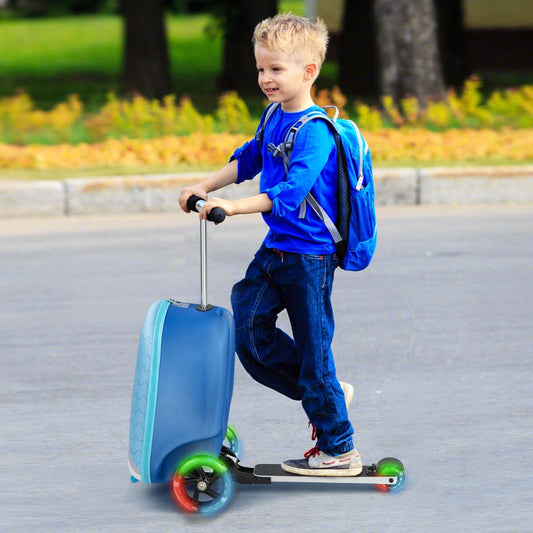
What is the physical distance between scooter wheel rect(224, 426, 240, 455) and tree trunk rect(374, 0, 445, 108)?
10.1m

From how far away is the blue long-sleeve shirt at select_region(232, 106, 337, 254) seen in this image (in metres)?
3.82

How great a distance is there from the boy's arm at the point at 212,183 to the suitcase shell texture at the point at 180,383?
0.36 metres

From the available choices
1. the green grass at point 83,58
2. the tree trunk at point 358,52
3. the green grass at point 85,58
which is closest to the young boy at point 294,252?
the green grass at point 85,58

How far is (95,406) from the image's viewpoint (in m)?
5.31

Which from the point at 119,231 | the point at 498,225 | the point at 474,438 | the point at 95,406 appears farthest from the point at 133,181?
the point at 474,438

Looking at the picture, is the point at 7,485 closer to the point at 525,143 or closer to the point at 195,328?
the point at 195,328

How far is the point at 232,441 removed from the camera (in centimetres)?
449

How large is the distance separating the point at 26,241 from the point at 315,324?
17.7ft

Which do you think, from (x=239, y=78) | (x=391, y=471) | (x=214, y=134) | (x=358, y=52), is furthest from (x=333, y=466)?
(x=239, y=78)

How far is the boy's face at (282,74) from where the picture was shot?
385cm

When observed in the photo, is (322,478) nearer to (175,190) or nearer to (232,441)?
(232,441)

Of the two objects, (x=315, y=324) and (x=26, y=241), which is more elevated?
(x=315, y=324)

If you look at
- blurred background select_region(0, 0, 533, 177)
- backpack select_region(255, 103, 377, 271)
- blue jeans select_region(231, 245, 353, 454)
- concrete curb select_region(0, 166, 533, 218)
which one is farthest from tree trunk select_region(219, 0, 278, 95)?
backpack select_region(255, 103, 377, 271)

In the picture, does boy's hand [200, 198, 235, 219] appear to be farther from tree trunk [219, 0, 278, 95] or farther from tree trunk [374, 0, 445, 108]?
tree trunk [219, 0, 278, 95]
